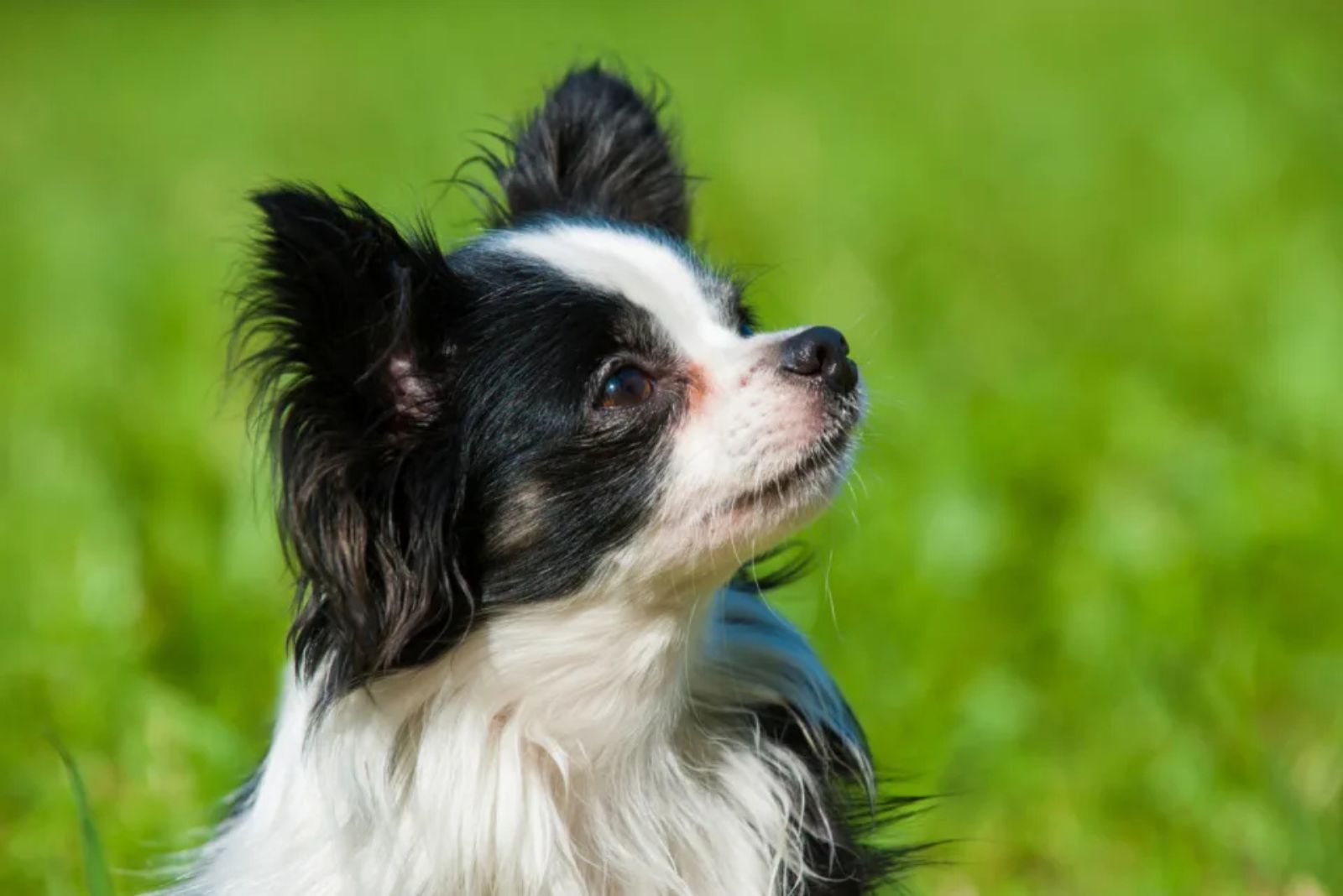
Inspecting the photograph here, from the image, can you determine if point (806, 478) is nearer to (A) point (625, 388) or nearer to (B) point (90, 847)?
(A) point (625, 388)

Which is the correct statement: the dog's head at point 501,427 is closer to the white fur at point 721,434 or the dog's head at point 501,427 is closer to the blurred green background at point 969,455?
the white fur at point 721,434

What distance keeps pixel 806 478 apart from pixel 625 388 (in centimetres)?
32

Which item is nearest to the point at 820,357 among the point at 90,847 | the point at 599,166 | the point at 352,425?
the point at 352,425

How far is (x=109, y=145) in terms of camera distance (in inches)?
497

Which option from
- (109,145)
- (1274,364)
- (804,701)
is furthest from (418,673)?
(109,145)

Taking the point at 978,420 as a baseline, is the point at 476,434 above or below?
above

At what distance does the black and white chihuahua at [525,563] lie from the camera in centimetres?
270

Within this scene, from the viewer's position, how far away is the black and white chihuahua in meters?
2.70

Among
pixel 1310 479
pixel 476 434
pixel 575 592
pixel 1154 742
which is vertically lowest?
pixel 1154 742

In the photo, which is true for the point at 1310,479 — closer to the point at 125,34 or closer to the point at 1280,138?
the point at 1280,138

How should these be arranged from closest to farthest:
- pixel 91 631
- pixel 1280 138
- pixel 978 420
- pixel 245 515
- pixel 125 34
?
1. pixel 91 631
2. pixel 245 515
3. pixel 978 420
4. pixel 1280 138
5. pixel 125 34

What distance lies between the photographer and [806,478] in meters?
2.87

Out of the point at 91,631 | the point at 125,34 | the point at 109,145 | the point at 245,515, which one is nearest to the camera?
the point at 91,631

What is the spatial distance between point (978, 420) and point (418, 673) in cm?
345
